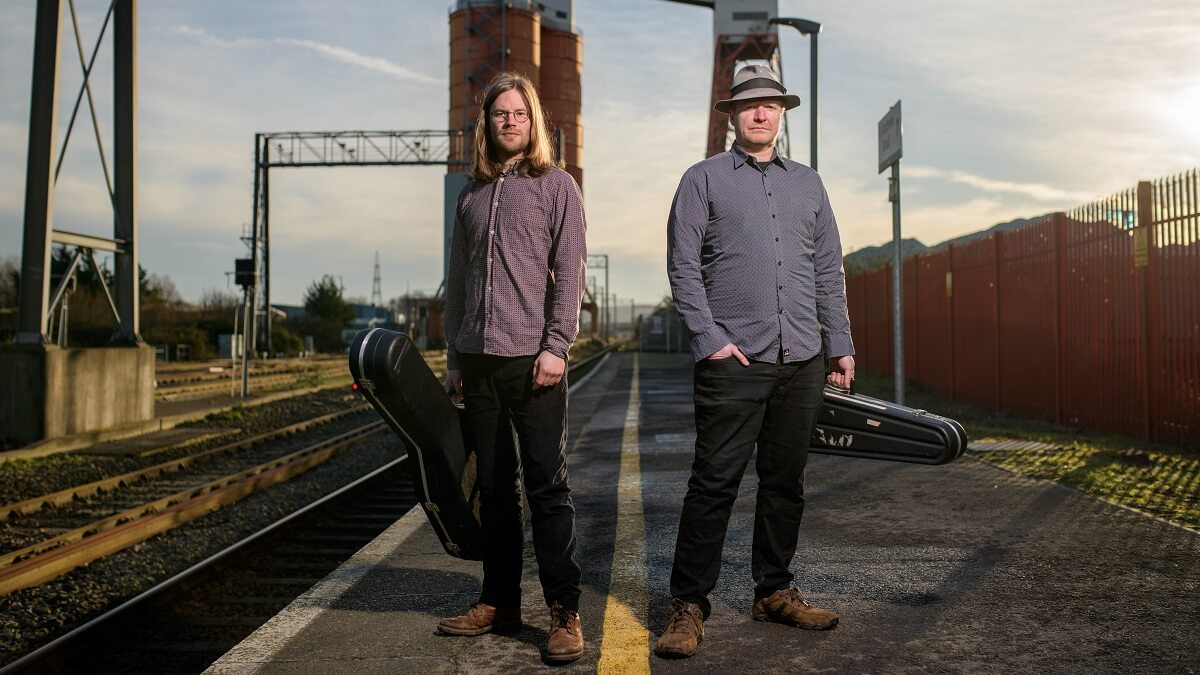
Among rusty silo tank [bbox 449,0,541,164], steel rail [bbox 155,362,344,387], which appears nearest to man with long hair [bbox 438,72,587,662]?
steel rail [bbox 155,362,344,387]

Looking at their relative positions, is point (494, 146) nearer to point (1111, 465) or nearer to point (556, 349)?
point (556, 349)

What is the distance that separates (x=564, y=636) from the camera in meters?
3.26

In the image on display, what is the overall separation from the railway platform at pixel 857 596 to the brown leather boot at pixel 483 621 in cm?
6

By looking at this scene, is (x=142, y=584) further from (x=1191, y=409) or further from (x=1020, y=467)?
(x=1191, y=409)

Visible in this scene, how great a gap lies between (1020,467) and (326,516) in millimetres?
5164

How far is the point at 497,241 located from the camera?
11.3 feet

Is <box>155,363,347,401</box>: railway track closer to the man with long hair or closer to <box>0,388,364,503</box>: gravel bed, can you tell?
<box>0,388,364,503</box>: gravel bed

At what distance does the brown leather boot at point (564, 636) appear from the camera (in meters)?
3.20

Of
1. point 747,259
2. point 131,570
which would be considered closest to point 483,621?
point 747,259

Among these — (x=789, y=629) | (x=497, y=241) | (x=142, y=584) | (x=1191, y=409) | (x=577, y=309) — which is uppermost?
(x=497, y=241)

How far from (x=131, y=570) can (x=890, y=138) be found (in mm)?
7773

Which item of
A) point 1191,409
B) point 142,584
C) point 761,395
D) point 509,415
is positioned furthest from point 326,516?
point 1191,409

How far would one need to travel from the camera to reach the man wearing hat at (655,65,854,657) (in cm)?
340

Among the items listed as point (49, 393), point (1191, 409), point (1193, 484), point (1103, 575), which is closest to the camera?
point (1103, 575)
